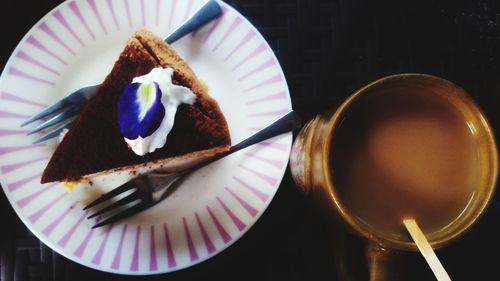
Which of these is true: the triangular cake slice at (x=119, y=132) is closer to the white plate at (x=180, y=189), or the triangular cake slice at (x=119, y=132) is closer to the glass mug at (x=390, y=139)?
the white plate at (x=180, y=189)

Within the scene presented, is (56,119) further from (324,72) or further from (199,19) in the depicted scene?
(324,72)

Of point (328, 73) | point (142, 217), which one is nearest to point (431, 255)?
point (328, 73)

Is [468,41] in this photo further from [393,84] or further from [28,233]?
[28,233]

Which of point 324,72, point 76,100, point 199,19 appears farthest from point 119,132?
point 324,72

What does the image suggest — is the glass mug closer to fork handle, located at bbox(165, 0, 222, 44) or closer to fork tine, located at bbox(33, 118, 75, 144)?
fork handle, located at bbox(165, 0, 222, 44)

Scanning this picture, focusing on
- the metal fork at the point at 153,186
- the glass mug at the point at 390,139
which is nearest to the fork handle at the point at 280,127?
the metal fork at the point at 153,186

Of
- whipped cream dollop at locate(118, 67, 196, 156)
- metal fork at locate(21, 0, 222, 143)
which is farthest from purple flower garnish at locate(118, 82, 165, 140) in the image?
metal fork at locate(21, 0, 222, 143)
